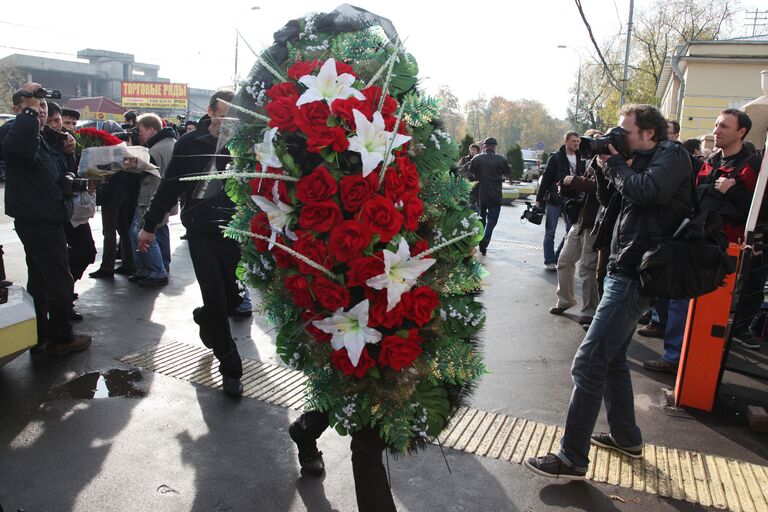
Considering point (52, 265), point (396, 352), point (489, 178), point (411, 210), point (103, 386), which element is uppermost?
point (489, 178)

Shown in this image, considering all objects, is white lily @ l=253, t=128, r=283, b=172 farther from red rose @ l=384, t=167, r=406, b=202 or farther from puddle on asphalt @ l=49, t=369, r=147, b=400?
puddle on asphalt @ l=49, t=369, r=147, b=400

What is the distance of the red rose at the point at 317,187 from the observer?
208cm

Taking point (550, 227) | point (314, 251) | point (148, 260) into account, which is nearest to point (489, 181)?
point (550, 227)

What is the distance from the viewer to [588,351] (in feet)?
10.6

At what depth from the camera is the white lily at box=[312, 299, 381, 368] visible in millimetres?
2101

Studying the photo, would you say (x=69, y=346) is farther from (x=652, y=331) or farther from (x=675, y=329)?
(x=652, y=331)

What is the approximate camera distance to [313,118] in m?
2.12

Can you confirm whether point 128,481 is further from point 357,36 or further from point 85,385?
point 357,36

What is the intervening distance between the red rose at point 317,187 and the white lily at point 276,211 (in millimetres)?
120

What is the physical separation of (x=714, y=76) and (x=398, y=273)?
983 inches

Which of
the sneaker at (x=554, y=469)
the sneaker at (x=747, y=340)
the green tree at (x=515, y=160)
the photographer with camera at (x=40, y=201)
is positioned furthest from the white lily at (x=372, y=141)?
the green tree at (x=515, y=160)

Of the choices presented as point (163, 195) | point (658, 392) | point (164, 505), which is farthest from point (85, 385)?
point (658, 392)

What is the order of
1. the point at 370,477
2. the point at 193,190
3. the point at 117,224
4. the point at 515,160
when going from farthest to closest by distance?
1. the point at 515,160
2. the point at 117,224
3. the point at 193,190
4. the point at 370,477

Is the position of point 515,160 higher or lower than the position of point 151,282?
higher
